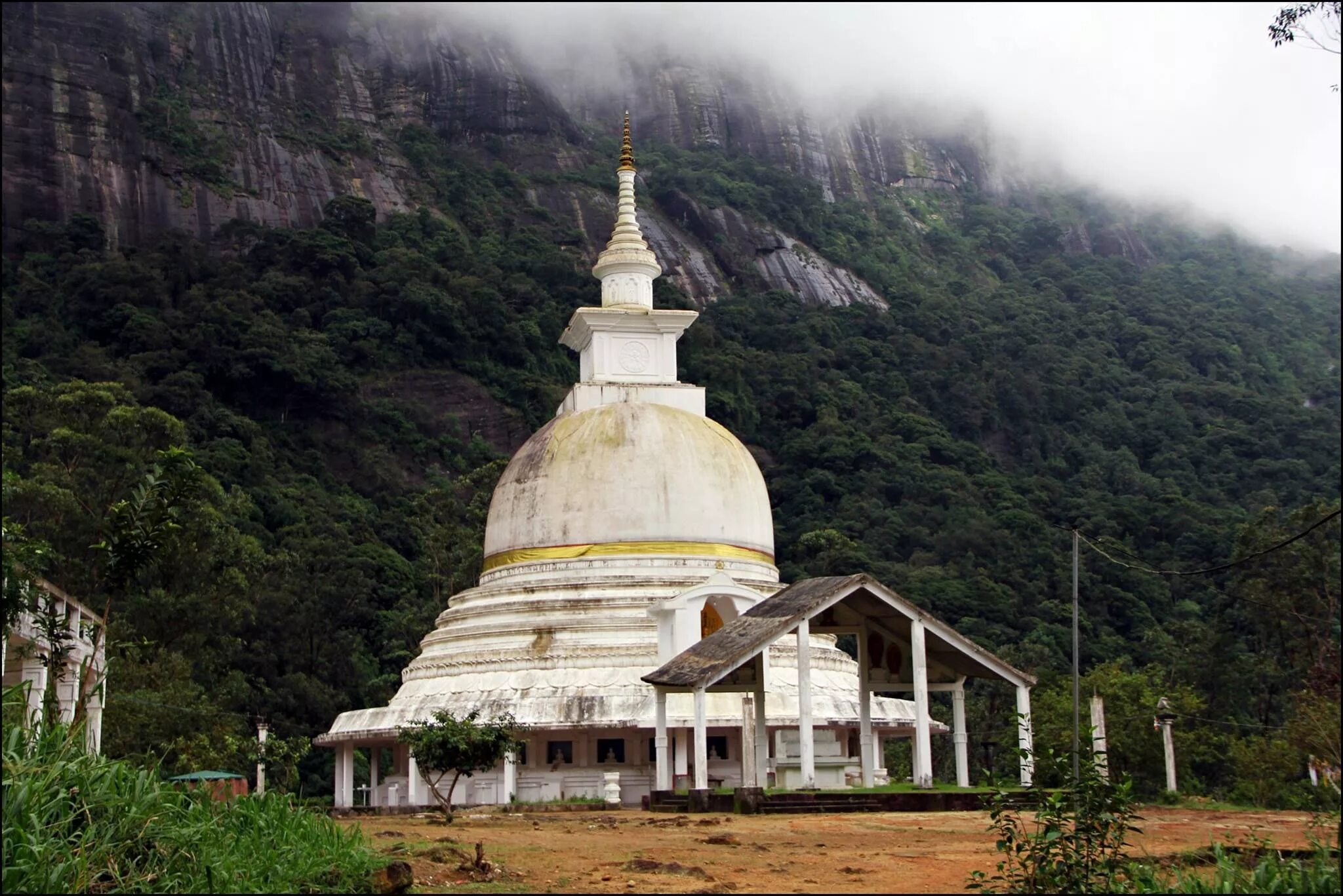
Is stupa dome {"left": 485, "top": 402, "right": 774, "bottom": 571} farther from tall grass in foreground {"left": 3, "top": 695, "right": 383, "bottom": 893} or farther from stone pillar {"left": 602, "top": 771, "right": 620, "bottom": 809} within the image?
tall grass in foreground {"left": 3, "top": 695, "right": 383, "bottom": 893}

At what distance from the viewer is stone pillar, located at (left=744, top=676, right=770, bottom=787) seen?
79.9 feet

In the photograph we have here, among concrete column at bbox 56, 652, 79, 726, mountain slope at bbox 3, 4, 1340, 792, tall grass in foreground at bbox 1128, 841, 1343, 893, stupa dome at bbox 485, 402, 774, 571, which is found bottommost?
tall grass in foreground at bbox 1128, 841, 1343, 893

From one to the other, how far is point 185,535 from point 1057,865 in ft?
119

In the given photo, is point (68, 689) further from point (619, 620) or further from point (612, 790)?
point (619, 620)

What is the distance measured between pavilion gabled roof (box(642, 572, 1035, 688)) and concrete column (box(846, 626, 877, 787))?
1.33ft

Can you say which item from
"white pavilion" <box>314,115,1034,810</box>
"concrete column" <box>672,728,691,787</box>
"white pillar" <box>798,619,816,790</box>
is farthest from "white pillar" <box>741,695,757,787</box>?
"concrete column" <box>672,728,691,787</box>

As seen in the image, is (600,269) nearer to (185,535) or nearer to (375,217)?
(185,535)

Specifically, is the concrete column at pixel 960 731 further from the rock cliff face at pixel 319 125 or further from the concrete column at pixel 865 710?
the rock cliff face at pixel 319 125

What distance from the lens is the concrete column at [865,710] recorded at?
2616cm

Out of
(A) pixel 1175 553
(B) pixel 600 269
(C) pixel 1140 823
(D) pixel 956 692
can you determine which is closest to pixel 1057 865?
(C) pixel 1140 823

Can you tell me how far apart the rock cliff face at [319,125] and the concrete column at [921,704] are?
240 feet

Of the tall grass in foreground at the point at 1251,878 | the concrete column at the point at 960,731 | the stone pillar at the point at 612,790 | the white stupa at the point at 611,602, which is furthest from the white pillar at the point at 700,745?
the tall grass in foreground at the point at 1251,878

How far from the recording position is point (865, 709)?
88.2ft

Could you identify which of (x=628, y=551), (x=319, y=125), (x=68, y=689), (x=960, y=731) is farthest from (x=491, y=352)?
(x=960, y=731)
